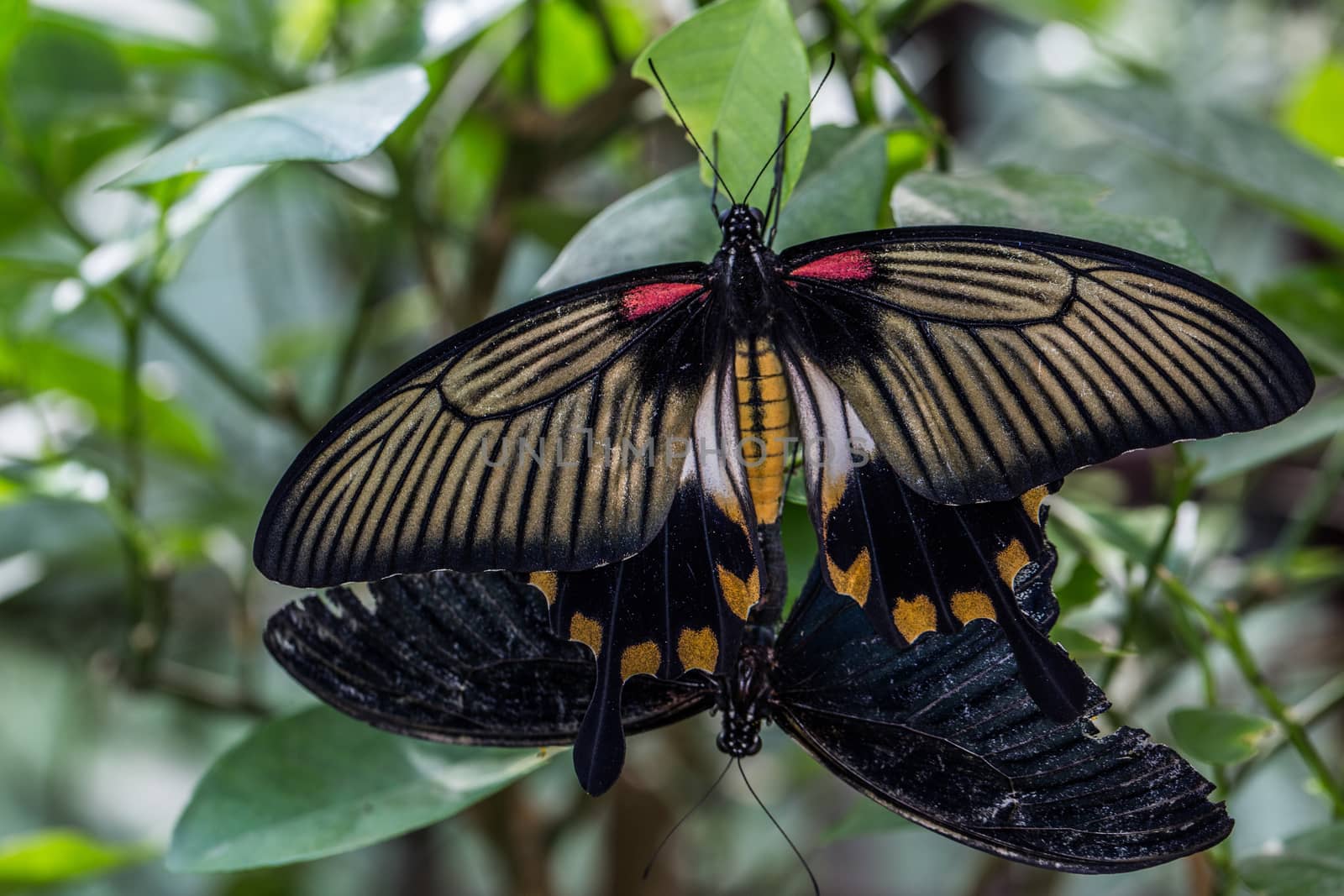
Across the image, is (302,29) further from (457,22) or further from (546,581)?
(546,581)

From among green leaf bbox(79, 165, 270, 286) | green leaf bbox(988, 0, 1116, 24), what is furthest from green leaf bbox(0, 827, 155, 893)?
green leaf bbox(988, 0, 1116, 24)

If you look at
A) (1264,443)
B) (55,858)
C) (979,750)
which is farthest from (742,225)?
(55,858)

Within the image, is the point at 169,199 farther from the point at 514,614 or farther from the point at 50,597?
the point at 50,597

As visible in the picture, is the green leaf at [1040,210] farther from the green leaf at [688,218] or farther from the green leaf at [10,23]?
the green leaf at [10,23]

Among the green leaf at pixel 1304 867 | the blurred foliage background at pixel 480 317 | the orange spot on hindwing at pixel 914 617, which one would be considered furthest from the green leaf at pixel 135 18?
the green leaf at pixel 1304 867

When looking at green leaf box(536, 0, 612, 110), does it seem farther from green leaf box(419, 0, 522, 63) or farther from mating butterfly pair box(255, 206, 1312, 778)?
mating butterfly pair box(255, 206, 1312, 778)
